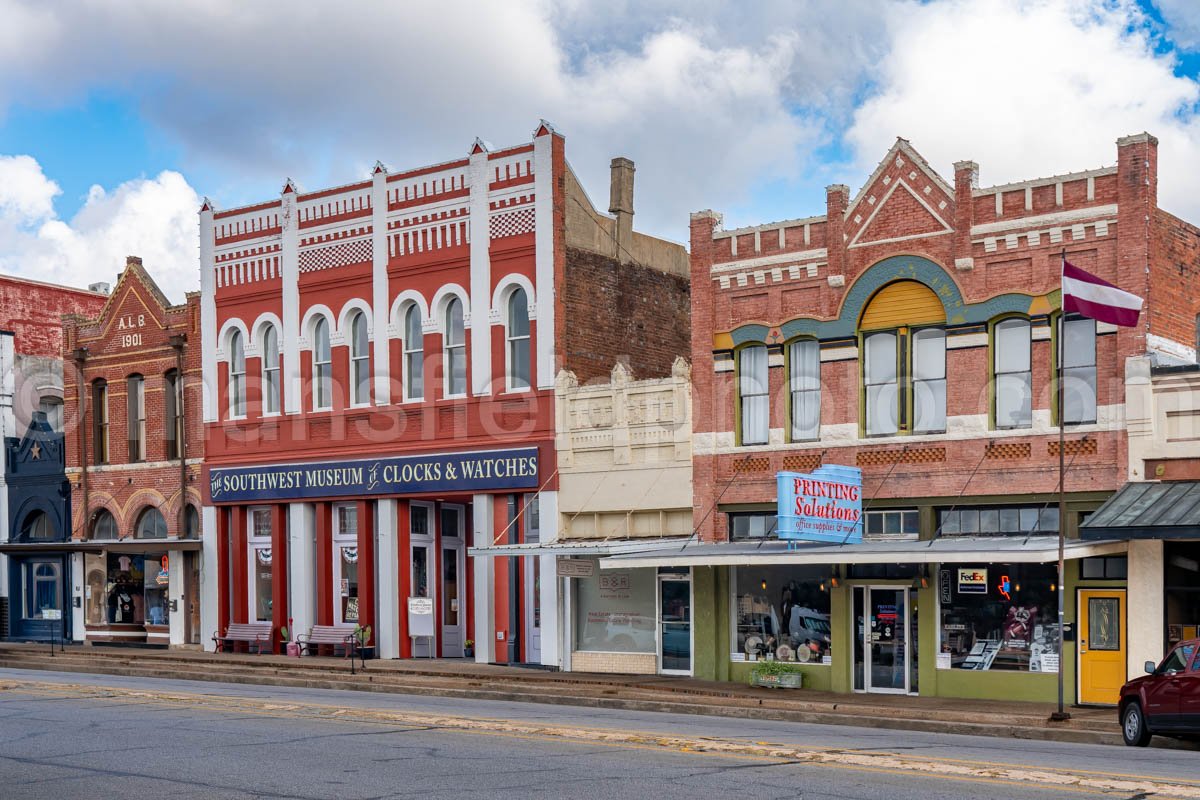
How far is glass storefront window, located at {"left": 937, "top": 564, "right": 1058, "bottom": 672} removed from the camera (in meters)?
23.6

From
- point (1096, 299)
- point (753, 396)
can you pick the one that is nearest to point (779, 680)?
point (753, 396)

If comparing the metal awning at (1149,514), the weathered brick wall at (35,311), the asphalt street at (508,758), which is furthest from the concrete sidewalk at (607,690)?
the weathered brick wall at (35,311)

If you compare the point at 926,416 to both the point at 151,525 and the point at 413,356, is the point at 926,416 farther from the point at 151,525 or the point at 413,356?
the point at 151,525

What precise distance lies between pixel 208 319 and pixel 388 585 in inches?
350

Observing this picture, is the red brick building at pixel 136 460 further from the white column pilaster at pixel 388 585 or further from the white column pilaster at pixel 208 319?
the white column pilaster at pixel 388 585

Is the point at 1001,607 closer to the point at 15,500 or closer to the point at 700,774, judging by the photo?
the point at 700,774

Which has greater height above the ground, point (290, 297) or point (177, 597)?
point (290, 297)

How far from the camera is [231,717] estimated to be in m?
20.2

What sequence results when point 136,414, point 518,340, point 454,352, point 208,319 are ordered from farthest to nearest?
point 136,414 → point 208,319 → point 454,352 → point 518,340

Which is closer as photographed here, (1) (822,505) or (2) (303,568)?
(1) (822,505)

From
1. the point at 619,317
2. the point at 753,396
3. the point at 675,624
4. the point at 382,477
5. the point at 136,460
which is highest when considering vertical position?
the point at 619,317

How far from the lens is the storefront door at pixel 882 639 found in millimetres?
25297

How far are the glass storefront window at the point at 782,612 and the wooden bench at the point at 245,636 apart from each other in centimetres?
1314

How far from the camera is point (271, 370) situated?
36281mm
